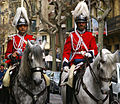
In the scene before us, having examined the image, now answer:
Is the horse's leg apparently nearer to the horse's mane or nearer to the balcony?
the horse's mane

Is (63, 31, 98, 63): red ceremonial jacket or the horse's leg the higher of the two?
(63, 31, 98, 63): red ceremonial jacket

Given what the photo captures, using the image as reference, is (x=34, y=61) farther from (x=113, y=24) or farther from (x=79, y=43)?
(x=113, y=24)

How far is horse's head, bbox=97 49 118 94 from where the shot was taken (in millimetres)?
6730

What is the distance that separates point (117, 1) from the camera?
115ft

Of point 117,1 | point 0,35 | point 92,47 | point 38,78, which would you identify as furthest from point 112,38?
point 38,78

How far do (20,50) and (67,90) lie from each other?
1590 millimetres

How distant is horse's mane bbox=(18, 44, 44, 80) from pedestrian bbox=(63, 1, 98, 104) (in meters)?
1.40

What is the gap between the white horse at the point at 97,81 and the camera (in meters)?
6.77

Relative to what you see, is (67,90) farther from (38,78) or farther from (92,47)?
(38,78)

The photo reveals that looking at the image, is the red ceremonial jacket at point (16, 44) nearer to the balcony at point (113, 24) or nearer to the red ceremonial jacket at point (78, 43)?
the red ceremonial jacket at point (78, 43)

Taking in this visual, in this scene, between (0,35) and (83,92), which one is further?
(0,35)

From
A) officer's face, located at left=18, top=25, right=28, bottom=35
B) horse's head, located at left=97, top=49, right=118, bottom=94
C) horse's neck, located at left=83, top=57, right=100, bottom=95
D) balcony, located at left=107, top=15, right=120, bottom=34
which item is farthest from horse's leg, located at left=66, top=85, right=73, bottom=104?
balcony, located at left=107, top=15, right=120, bottom=34

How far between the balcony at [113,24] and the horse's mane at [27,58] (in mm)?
25636

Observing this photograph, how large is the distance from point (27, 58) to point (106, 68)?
1669 millimetres
